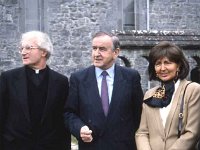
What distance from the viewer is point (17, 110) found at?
5410 mm

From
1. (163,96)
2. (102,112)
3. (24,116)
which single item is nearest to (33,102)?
(24,116)

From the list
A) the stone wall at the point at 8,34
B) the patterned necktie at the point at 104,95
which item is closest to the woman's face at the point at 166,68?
the patterned necktie at the point at 104,95

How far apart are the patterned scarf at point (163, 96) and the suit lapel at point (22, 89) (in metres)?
1.30

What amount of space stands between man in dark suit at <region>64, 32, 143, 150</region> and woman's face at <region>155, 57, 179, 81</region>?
20.9 inches

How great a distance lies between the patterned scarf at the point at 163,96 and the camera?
4797mm

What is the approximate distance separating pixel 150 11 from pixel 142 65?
5.46m

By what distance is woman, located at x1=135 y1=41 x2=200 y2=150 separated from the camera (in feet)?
15.2

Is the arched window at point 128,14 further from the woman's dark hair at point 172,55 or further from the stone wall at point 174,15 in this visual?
the woman's dark hair at point 172,55

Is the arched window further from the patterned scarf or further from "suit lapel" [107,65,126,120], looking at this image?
the patterned scarf

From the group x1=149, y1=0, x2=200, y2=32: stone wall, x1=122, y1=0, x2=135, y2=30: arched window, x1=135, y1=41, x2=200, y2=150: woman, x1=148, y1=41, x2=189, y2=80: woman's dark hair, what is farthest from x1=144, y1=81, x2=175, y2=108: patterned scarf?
x1=122, y1=0, x2=135, y2=30: arched window

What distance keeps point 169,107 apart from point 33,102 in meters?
1.47

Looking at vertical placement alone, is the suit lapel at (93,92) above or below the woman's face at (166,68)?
below

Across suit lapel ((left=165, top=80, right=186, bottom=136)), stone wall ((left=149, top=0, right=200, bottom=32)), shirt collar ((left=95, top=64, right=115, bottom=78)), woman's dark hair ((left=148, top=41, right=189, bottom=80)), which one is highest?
stone wall ((left=149, top=0, right=200, bottom=32))

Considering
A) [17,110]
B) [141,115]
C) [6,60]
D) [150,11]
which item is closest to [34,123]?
[17,110]
